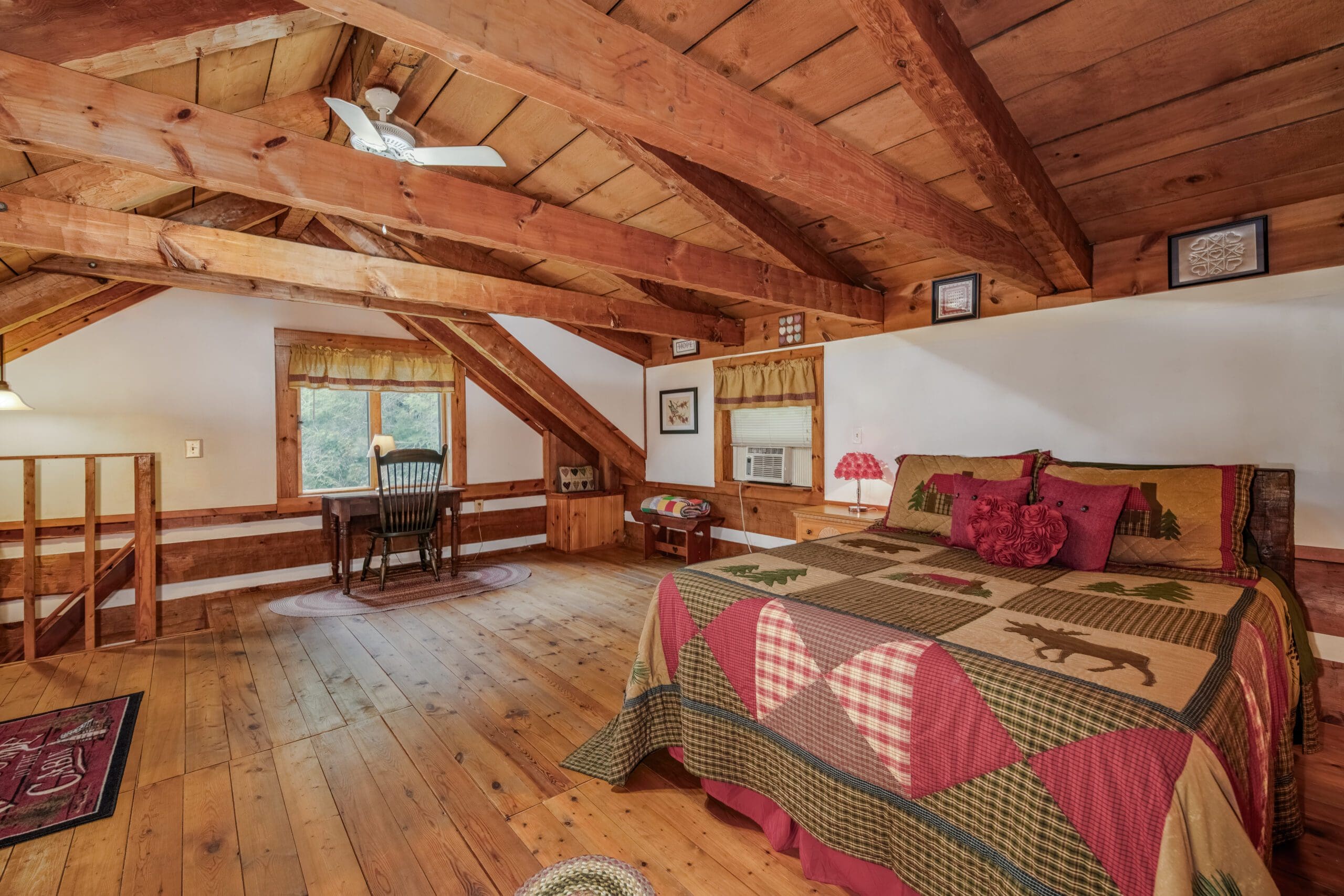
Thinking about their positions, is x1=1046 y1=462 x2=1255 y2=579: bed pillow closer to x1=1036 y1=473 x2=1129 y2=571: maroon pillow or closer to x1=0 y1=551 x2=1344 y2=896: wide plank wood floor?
x1=1036 y1=473 x2=1129 y2=571: maroon pillow

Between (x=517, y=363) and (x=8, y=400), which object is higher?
(x=517, y=363)

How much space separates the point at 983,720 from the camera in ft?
4.26

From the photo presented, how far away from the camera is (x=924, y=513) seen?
9.83 ft

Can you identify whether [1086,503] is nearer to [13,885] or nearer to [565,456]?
[13,885]

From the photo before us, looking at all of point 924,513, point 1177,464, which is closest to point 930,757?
point 924,513

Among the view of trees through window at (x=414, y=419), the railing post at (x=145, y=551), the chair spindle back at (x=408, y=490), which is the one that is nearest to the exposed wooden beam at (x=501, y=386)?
the view of trees through window at (x=414, y=419)

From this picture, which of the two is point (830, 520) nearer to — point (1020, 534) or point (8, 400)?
point (1020, 534)

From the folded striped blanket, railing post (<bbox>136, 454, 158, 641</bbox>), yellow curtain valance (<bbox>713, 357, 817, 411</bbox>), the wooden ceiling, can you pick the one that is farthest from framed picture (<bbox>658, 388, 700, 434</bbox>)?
railing post (<bbox>136, 454, 158, 641</bbox>)

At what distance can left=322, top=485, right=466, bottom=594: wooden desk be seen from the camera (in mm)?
4355

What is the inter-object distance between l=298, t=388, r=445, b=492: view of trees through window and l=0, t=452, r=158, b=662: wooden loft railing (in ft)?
4.17

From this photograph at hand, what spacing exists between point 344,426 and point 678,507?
295 centimetres

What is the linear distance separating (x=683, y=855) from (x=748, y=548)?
3213 millimetres

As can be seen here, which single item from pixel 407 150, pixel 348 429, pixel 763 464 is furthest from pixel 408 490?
pixel 407 150

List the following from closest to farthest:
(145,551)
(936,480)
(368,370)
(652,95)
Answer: (652,95), (936,480), (145,551), (368,370)
